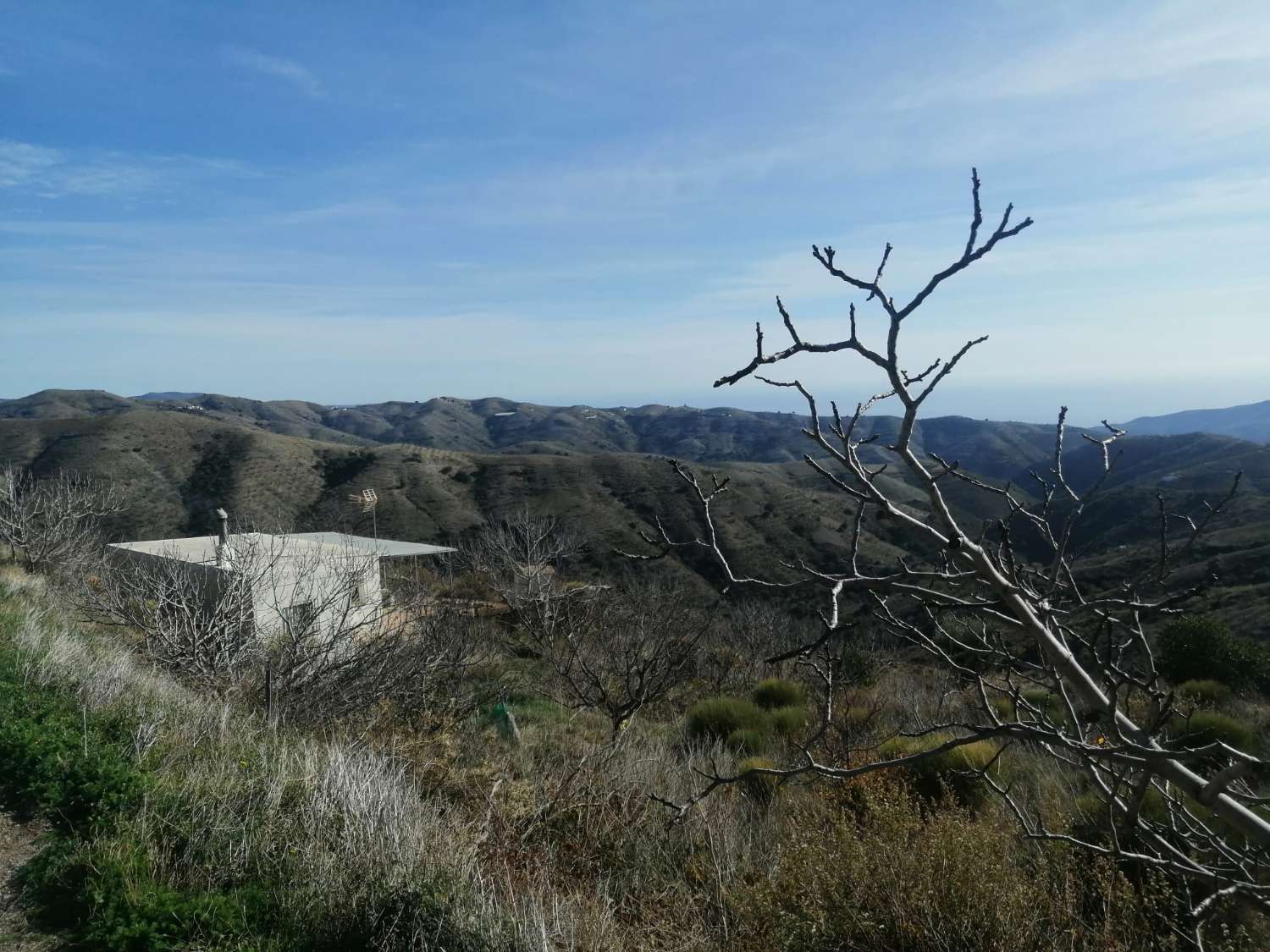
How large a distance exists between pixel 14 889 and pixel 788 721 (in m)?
8.28

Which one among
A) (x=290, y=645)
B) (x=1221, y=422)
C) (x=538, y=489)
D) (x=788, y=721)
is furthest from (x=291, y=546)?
(x=1221, y=422)

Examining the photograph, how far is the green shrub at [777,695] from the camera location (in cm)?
1252

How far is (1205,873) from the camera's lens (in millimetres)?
1870

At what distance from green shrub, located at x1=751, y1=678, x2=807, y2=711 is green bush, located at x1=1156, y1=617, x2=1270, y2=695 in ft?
19.7

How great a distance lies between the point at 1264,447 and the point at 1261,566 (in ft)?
146

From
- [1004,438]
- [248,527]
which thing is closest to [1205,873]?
[248,527]

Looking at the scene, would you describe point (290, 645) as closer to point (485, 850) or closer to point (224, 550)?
point (485, 850)

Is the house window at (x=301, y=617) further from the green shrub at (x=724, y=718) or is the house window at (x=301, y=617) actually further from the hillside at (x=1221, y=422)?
the hillside at (x=1221, y=422)

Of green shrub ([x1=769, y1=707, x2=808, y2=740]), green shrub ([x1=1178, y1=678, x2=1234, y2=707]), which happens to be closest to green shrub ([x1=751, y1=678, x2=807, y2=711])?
green shrub ([x1=769, y1=707, x2=808, y2=740])

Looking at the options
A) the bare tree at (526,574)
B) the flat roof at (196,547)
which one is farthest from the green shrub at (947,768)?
the bare tree at (526,574)

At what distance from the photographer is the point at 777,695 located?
12711mm

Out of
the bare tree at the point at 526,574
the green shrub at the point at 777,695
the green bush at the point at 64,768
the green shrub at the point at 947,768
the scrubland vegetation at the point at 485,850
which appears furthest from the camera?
the bare tree at the point at 526,574

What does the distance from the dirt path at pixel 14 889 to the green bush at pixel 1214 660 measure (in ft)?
48.4

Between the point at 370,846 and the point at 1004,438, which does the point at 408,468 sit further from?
the point at 1004,438
